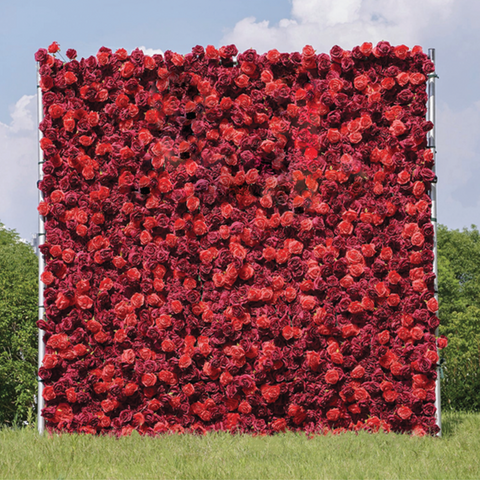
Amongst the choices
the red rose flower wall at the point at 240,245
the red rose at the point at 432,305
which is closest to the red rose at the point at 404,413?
the red rose flower wall at the point at 240,245

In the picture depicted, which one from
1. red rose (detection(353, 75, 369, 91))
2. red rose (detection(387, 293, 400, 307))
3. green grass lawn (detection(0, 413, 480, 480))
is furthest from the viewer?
red rose (detection(353, 75, 369, 91))

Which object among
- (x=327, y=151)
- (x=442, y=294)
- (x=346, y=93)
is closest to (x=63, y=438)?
(x=327, y=151)

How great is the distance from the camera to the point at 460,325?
9.35 metres

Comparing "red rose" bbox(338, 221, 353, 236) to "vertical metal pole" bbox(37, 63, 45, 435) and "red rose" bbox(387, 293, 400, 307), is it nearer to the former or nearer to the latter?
"red rose" bbox(387, 293, 400, 307)

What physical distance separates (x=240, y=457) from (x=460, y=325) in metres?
6.28

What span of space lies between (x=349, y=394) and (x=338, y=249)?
149 cm

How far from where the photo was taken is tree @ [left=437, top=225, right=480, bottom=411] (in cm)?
875

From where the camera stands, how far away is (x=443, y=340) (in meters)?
5.55

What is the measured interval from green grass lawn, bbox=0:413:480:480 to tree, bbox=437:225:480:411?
11.7 feet

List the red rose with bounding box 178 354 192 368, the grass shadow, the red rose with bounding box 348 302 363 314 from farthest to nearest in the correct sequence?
the grass shadow < the red rose with bounding box 348 302 363 314 < the red rose with bounding box 178 354 192 368

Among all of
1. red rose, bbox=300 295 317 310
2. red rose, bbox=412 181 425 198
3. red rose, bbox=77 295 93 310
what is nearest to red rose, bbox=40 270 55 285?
red rose, bbox=77 295 93 310

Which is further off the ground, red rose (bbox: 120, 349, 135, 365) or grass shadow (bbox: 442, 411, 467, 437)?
red rose (bbox: 120, 349, 135, 365)

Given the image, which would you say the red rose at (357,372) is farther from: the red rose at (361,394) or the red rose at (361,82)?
the red rose at (361,82)

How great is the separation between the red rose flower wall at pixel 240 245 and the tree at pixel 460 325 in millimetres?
3676
